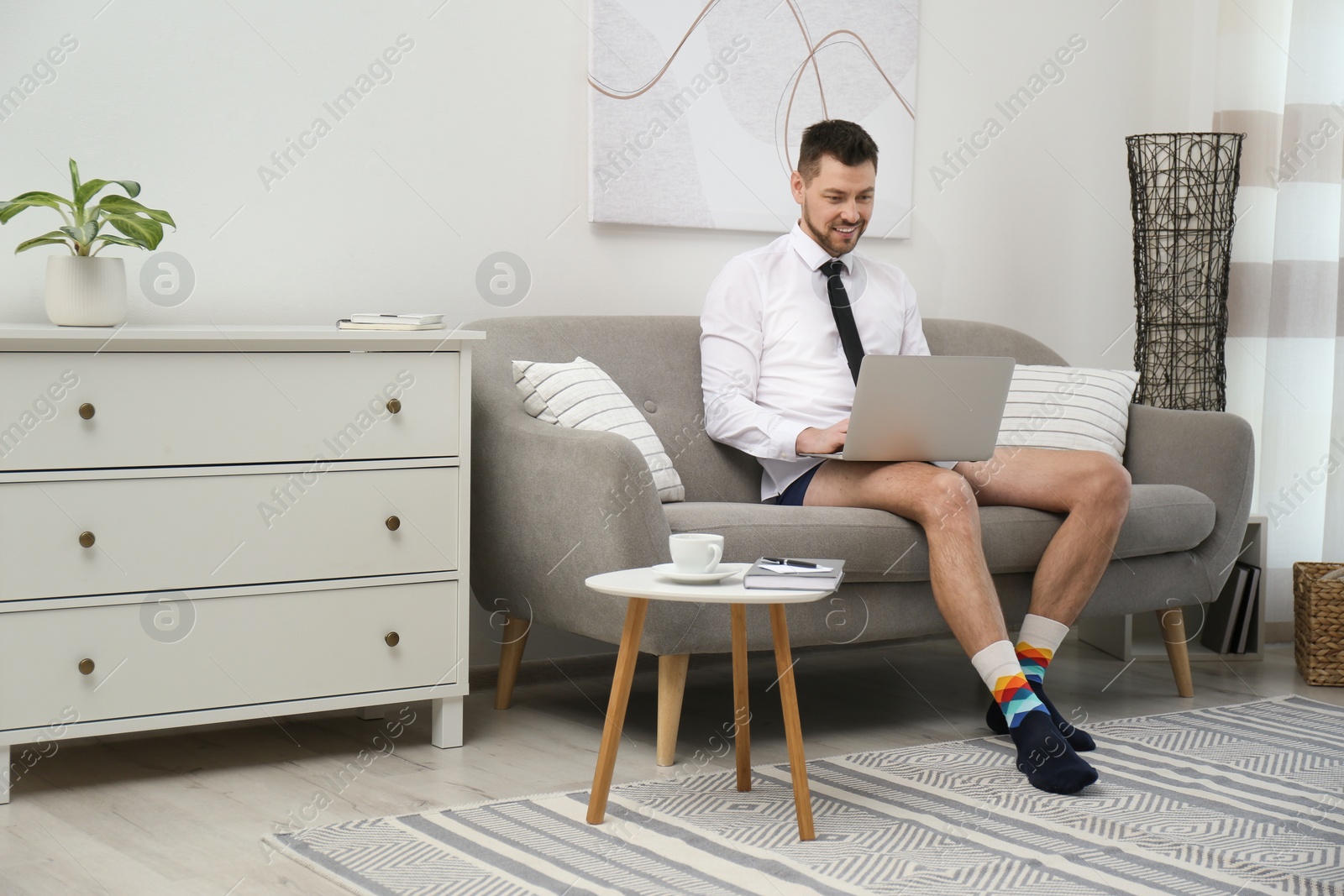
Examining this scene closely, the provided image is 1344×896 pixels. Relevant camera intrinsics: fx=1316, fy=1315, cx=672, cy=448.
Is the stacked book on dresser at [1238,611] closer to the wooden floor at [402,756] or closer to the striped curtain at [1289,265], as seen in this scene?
the wooden floor at [402,756]

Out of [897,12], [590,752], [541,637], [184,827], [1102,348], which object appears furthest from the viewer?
[1102,348]

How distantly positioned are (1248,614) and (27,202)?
3.01m

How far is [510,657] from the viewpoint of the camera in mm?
2811

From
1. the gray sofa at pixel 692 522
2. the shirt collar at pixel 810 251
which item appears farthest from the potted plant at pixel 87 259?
the shirt collar at pixel 810 251

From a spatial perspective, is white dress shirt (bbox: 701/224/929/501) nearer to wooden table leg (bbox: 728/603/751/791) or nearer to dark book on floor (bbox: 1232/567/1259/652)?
wooden table leg (bbox: 728/603/751/791)

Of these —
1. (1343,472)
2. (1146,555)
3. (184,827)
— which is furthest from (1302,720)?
(184,827)

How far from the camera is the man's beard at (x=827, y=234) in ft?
9.39

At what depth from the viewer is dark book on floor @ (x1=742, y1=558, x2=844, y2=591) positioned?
1916mm

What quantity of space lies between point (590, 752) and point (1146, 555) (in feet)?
4.27

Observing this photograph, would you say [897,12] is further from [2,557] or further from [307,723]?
[2,557]

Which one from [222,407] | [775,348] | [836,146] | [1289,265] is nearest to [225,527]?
[222,407]

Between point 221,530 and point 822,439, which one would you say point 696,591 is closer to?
point 822,439

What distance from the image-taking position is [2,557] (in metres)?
Answer: 2.13

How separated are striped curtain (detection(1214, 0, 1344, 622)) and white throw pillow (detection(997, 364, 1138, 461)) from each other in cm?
75
